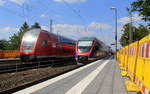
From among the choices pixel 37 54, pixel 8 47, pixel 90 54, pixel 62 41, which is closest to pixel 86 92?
pixel 37 54

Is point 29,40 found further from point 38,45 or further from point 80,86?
point 80,86

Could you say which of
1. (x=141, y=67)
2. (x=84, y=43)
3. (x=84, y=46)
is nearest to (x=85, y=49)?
(x=84, y=46)

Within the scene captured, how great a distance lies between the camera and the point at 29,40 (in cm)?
2227

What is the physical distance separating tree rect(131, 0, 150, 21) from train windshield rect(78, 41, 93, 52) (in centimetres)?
1691

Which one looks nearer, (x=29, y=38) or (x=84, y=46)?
(x=29, y=38)

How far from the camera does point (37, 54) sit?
71.6ft

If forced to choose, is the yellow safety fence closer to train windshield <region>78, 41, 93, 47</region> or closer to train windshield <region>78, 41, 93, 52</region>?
train windshield <region>78, 41, 93, 52</region>

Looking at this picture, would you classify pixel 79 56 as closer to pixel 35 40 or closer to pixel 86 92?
pixel 35 40

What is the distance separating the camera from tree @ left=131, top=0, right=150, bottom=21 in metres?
16.3

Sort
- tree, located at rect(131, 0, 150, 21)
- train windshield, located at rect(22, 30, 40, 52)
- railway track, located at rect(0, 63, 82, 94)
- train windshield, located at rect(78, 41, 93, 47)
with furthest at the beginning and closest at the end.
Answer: train windshield, located at rect(78, 41, 93, 47) → train windshield, located at rect(22, 30, 40, 52) → tree, located at rect(131, 0, 150, 21) → railway track, located at rect(0, 63, 82, 94)

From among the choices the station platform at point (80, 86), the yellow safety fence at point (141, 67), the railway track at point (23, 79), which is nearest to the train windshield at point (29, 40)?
the railway track at point (23, 79)

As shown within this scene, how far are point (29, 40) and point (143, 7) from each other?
11.5 meters

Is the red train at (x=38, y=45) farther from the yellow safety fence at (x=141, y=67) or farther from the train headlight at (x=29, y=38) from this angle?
the yellow safety fence at (x=141, y=67)

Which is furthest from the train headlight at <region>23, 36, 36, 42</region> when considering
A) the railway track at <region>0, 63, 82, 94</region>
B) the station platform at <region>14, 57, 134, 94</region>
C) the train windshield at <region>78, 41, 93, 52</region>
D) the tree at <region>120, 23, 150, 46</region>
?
the tree at <region>120, 23, 150, 46</region>
